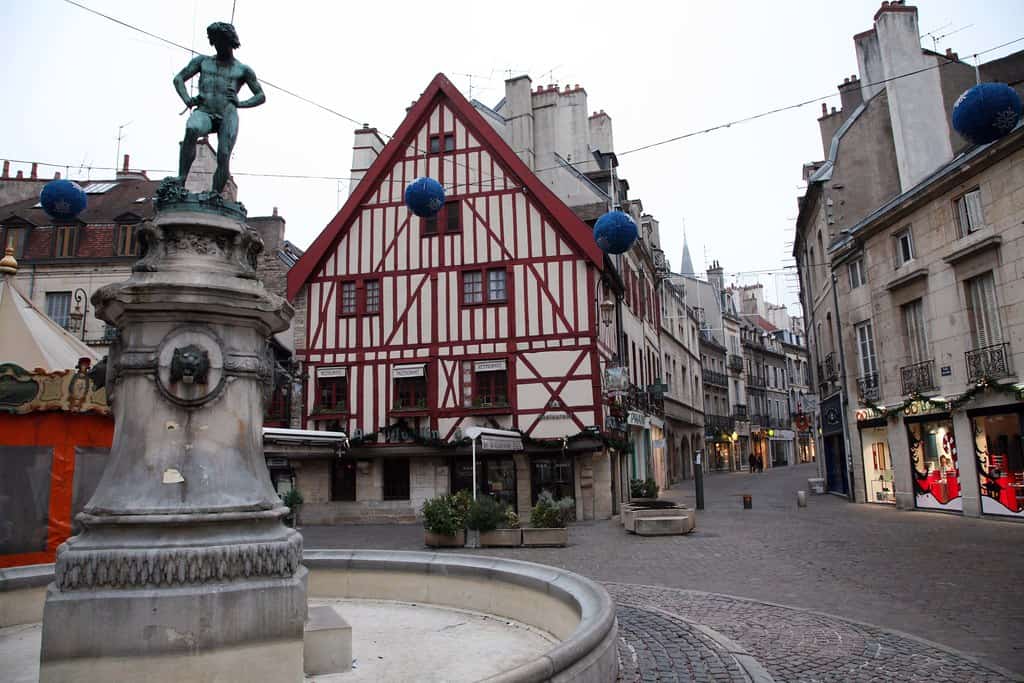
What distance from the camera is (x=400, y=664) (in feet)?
16.1

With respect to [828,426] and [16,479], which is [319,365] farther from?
[828,426]

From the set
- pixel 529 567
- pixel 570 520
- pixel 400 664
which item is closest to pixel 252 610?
pixel 400 664

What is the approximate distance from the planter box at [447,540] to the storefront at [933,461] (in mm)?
11929

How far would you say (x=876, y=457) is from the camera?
2103cm

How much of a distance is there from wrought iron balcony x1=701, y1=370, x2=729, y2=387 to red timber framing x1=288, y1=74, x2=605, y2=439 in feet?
91.3

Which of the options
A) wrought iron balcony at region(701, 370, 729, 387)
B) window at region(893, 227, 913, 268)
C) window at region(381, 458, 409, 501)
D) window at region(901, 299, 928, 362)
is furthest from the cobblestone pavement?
wrought iron balcony at region(701, 370, 729, 387)

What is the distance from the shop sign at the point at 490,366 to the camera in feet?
65.8

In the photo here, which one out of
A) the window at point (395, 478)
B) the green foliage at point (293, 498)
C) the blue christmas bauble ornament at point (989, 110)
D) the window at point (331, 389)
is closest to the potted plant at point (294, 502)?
the green foliage at point (293, 498)

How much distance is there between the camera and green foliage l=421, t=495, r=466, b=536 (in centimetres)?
1366

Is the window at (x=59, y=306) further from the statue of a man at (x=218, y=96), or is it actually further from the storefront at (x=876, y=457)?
the storefront at (x=876, y=457)

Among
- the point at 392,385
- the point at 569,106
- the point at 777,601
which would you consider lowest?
the point at 777,601

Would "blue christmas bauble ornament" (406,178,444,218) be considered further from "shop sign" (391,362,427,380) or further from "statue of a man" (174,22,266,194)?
"shop sign" (391,362,427,380)

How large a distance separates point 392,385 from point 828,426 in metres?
15.2

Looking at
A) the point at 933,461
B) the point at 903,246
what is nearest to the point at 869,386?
the point at 933,461
